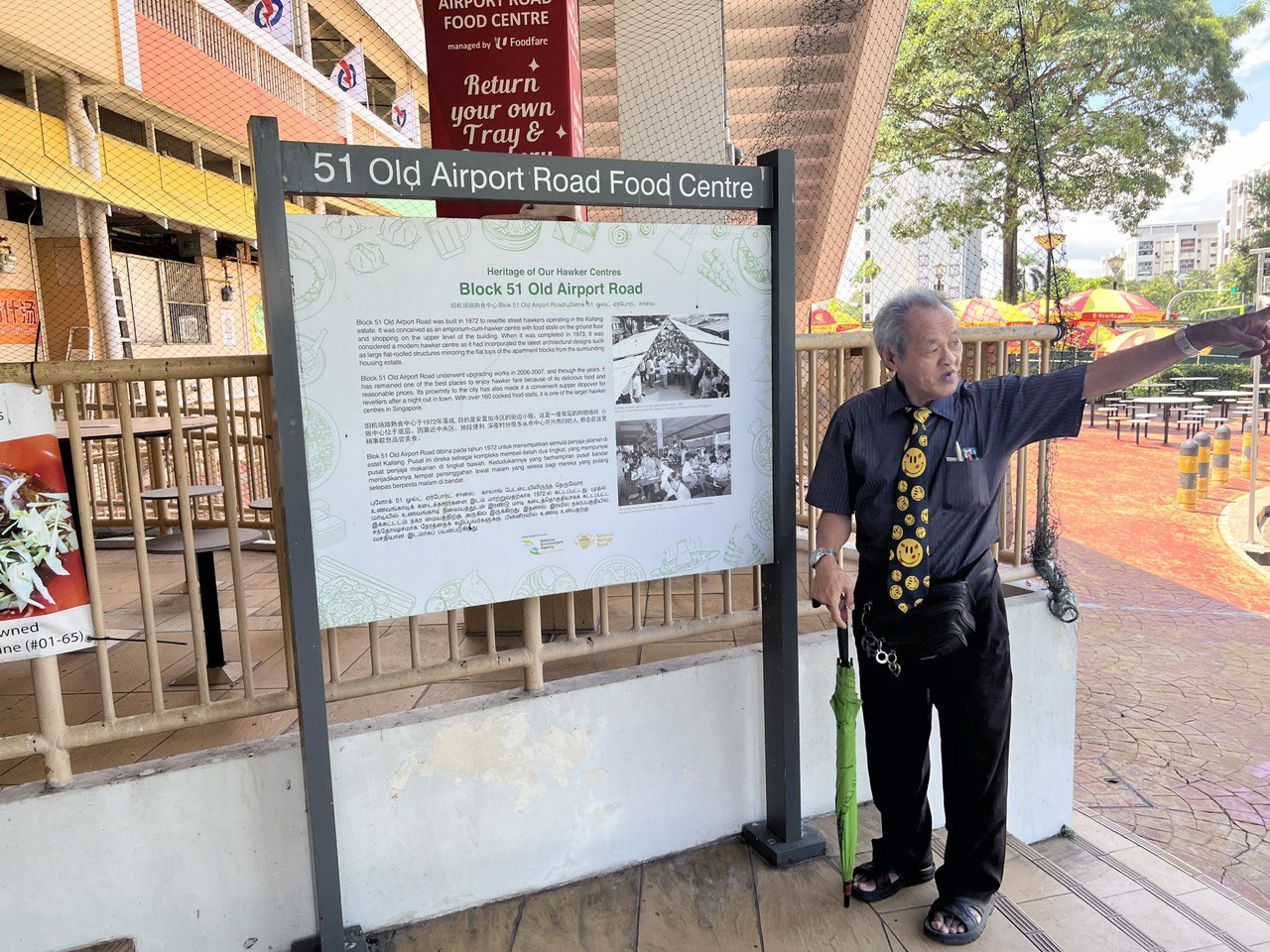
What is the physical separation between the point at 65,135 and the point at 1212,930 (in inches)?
512

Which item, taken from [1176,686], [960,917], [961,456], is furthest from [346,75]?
[960,917]

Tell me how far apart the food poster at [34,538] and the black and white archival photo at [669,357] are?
138 cm

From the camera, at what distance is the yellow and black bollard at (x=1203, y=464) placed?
40.8 ft

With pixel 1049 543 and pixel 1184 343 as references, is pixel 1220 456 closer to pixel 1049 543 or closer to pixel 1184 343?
pixel 1049 543

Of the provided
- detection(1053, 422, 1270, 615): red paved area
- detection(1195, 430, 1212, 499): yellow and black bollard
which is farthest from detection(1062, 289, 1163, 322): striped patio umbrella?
detection(1195, 430, 1212, 499): yellow and black bollard

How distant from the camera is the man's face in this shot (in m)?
2.28

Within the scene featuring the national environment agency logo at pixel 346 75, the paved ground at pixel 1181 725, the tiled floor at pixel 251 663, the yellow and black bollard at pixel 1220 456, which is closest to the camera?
the tiled floor at pixel 251 663

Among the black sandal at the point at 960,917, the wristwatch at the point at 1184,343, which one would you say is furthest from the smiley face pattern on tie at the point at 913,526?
the black sandal at the point at 960,917

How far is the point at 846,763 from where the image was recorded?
2432mm

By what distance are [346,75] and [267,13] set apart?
3.07 metres

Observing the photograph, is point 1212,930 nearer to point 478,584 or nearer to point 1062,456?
point 478,584

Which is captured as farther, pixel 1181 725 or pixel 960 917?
pixel 1181 725

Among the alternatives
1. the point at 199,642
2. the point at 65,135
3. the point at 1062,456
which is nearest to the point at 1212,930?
the point at 199,642

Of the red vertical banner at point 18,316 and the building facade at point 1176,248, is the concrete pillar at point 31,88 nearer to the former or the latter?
the red vertical banner at point 18,316
